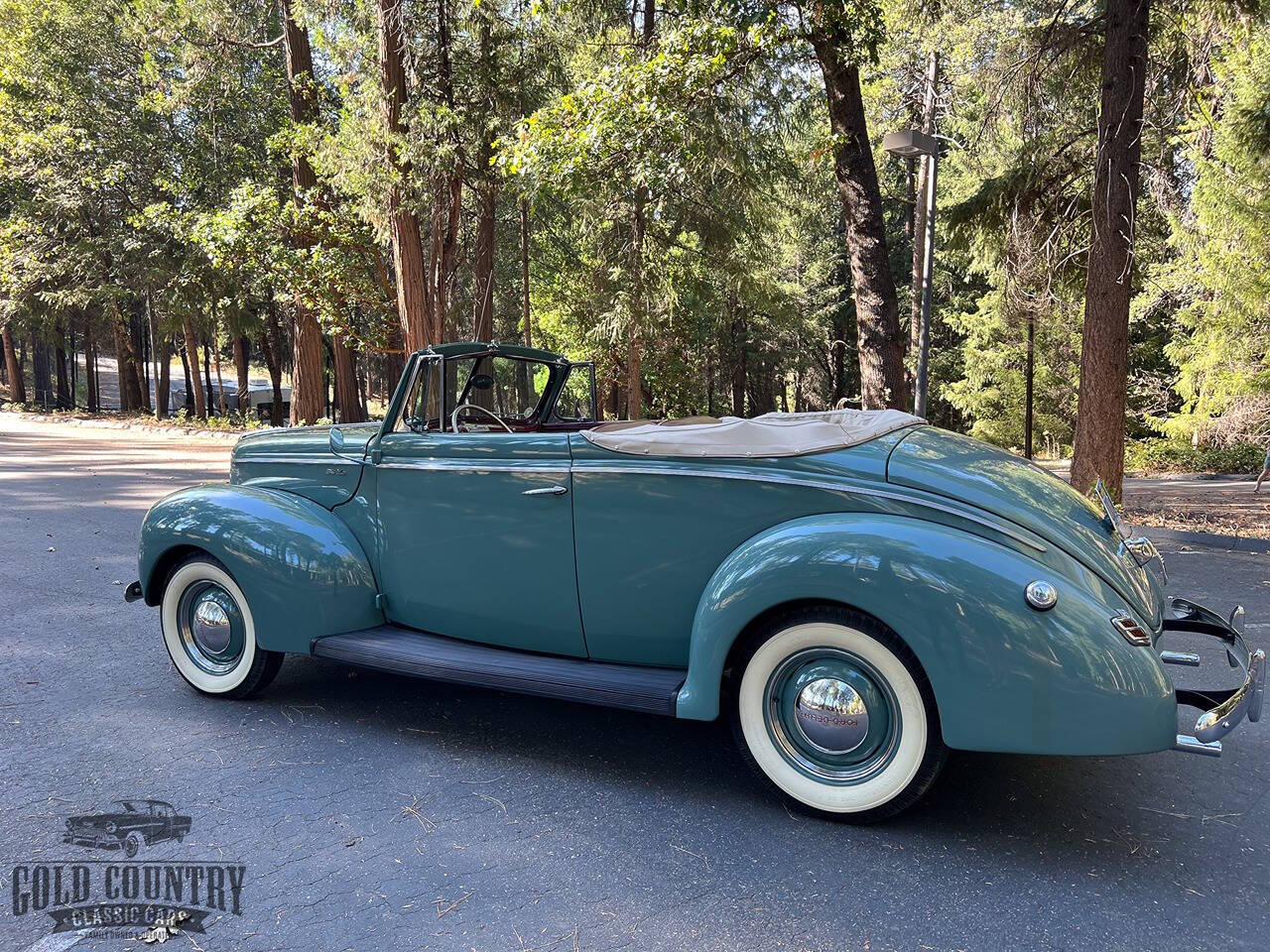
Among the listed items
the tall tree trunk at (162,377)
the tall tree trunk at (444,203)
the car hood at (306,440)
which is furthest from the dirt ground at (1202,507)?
the tall tree trunk at (162,377)

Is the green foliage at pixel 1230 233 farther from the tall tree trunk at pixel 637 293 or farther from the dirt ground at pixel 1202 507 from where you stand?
the tall tree trunk at pixel 637 293

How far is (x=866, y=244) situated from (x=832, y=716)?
717 cm

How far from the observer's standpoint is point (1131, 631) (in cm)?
265

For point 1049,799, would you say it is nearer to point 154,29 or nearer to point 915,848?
point 915,848

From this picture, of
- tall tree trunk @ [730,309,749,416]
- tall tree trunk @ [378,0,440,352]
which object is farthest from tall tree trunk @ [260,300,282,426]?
tall tree trunk @ [730,309,749,416]

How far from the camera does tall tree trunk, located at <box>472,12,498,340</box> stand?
13.6 m

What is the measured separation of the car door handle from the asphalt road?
1.10 m

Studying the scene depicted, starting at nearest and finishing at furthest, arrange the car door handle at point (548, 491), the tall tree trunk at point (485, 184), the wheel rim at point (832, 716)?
the wheel rim at point (832, 716)
the car door handle at point (548, 491)
the tall tree trunk at point (485, 184)

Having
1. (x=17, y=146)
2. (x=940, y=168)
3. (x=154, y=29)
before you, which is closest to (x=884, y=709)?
(x=154, y=29)

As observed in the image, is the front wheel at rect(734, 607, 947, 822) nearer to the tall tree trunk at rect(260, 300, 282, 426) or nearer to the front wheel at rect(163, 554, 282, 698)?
the front wheel at rect(163, 554, 282, 698)

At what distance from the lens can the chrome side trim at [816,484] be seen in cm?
288

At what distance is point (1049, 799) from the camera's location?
3088 millimetres

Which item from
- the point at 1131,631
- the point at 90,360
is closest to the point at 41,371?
the point at 90,360

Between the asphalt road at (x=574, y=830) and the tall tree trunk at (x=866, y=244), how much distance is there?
5140mm
